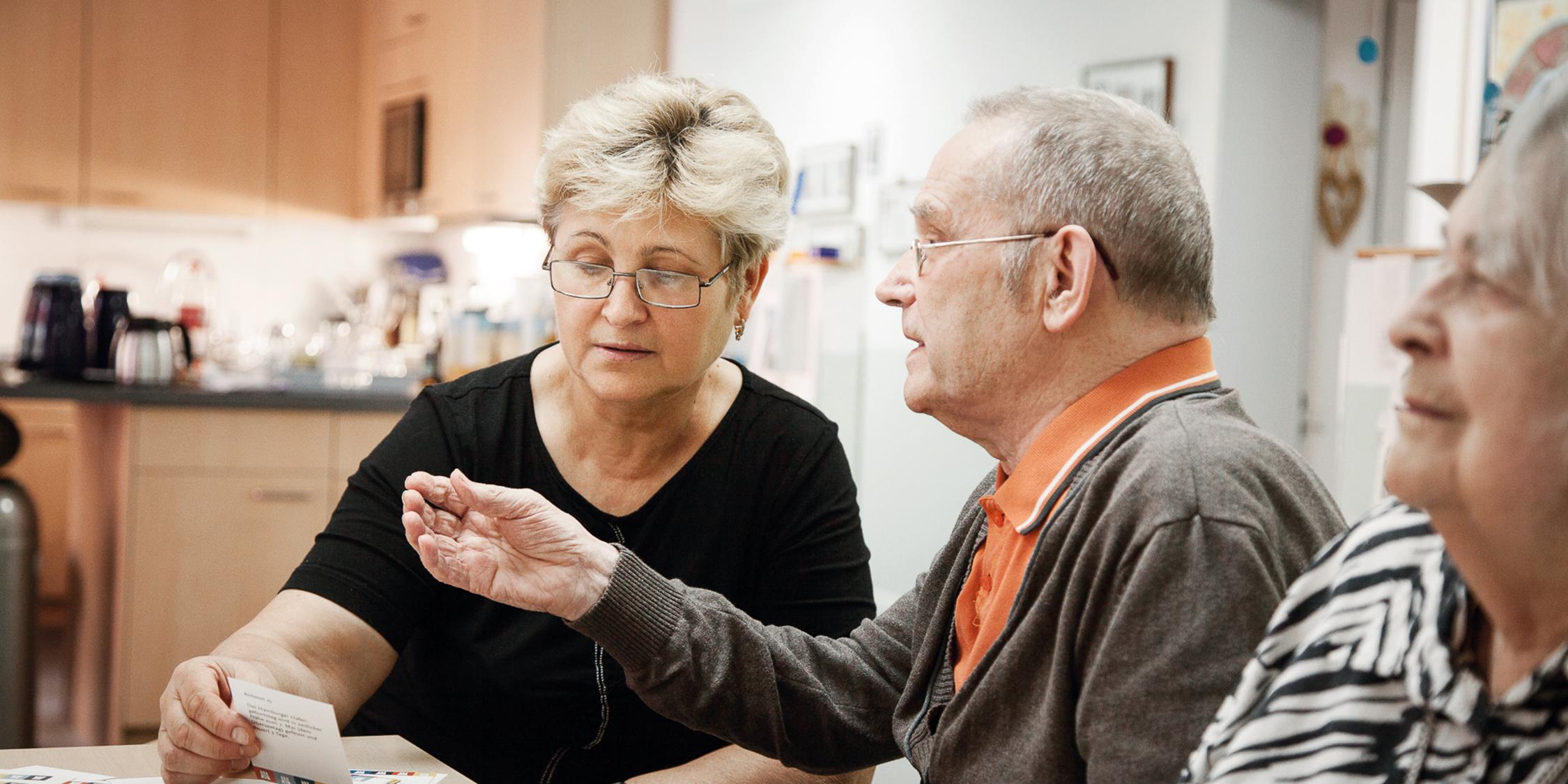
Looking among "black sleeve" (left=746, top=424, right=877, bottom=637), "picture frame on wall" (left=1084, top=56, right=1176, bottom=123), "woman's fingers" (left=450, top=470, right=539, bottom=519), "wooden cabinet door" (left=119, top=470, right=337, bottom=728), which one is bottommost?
"wooden cabinet door" (left=119, top=470, right=337, bottom=728)

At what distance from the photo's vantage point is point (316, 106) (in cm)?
570

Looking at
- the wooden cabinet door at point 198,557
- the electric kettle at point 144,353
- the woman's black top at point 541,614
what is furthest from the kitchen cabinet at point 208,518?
the woman's black top at point 541,614

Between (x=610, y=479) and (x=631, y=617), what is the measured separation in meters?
0.46

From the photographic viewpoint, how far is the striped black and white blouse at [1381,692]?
0.69 metres

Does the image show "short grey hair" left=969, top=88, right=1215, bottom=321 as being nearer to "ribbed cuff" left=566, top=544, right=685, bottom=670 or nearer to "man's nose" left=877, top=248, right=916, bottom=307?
"man's nose" left=877, top=248, right=916, bottom=307

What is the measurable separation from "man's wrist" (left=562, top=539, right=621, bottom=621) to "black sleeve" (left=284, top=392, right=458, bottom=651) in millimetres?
379

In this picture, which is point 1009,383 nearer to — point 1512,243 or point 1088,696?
point 1088,696

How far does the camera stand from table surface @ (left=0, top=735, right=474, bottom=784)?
4.02 ft

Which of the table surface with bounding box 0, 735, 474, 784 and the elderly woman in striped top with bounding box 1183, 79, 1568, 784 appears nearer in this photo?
the elderly woman in striped top with bounding box 1183, 79, 1568, 784

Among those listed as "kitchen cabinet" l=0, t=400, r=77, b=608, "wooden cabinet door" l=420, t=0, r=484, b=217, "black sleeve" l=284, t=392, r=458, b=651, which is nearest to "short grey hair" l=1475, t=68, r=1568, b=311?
"black sleeve" l=284, t=392, r=458, b=651

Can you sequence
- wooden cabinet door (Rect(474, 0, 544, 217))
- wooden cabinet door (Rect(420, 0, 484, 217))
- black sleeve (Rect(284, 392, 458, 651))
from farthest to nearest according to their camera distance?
wooden cabinet door (Rect(420, 0, 484, 217))
wooden cabinet door (Rect(474, 0, 544, 217))
black sleeve (Rect(284, 392, 458, 651))

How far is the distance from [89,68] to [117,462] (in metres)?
2.54

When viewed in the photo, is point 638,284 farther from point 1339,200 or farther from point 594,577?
point 1339,200

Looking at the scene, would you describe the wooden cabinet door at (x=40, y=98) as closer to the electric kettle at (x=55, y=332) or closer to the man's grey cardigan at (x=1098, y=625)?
the electric kettle at (x=55, y=332)
